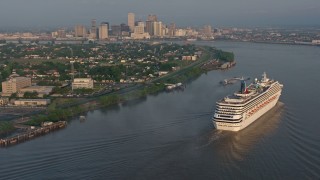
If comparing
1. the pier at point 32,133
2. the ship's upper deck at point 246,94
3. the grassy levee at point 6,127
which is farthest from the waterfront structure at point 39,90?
the ship's upper deck at point 246,94

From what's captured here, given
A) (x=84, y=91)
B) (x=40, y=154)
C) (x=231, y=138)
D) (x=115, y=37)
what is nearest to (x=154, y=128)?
(x=231, y=138)

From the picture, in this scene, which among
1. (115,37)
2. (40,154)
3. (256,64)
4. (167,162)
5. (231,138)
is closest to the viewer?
(167,162)

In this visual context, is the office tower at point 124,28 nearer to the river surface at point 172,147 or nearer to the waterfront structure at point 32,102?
the waterfront structure at point 32,102

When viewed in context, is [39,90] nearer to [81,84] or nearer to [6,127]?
[81,84]

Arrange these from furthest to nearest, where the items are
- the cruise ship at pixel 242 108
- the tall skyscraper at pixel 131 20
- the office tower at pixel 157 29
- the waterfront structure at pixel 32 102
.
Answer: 1. the tall skyscraper at pixel 131 20
2. the office tower at pixel 157 29
3. the waterfront structure at pixel 32 102
4. the cruise ship at pixel 242 108

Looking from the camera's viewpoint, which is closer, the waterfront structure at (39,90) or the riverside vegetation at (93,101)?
the riverside vegetation at (93,101)

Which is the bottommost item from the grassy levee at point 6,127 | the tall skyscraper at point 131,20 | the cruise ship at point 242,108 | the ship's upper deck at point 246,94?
the grassy levee at point 6,127

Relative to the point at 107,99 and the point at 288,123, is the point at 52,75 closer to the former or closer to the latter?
the point at 107,99

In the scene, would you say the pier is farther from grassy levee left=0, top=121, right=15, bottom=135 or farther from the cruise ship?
the cruise ship
